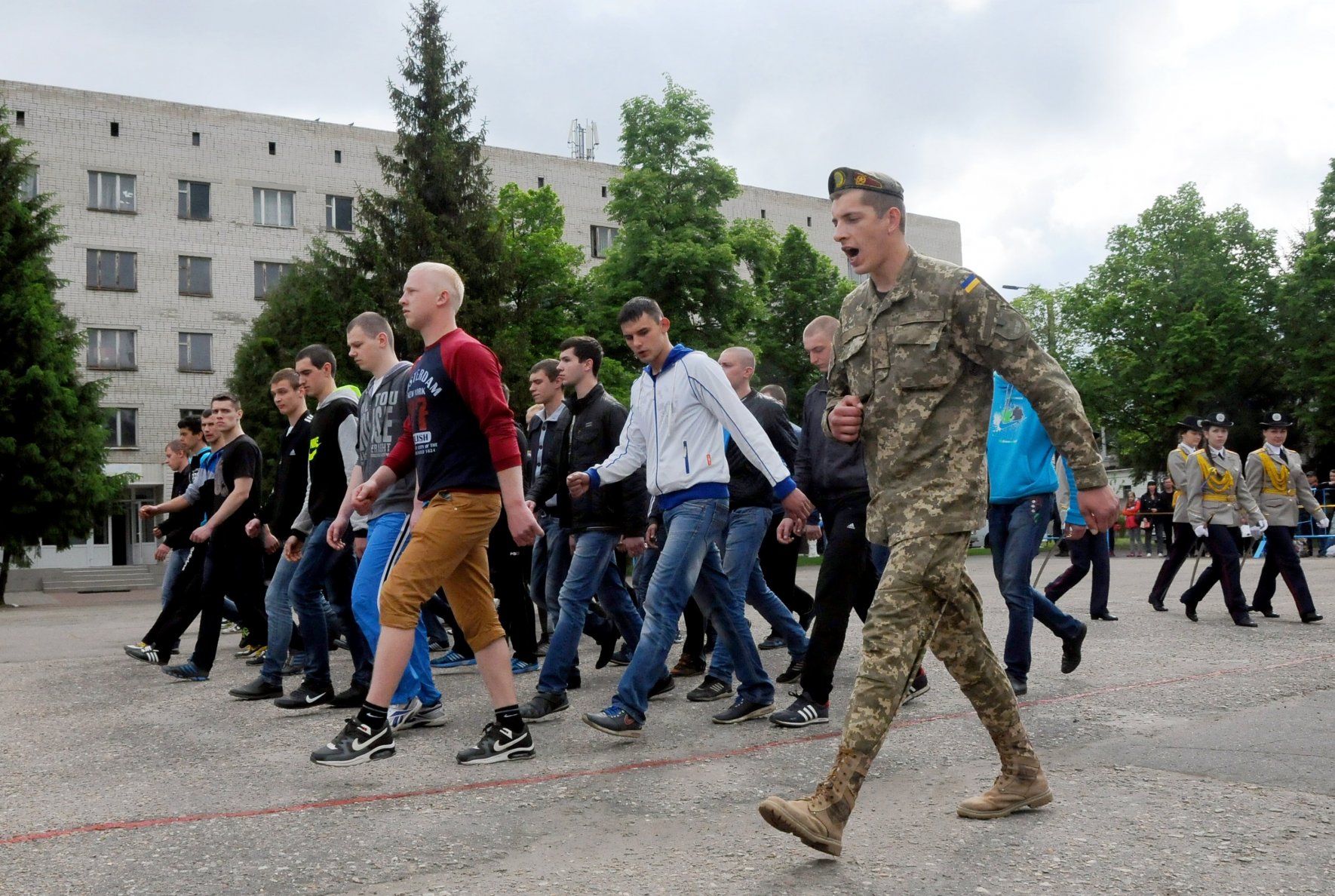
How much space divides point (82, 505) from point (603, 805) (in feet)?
88.2

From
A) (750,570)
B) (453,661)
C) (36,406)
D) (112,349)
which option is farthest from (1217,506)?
Answer: (112,349)

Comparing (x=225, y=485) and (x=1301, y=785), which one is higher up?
(x=225, y=485)

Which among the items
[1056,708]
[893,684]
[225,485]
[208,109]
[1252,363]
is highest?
[208,109]

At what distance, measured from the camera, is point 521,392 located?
3656 centimetres

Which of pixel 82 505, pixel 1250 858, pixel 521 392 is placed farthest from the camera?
pixel 521 392

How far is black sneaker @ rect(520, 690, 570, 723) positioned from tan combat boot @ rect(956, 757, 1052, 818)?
107 inches

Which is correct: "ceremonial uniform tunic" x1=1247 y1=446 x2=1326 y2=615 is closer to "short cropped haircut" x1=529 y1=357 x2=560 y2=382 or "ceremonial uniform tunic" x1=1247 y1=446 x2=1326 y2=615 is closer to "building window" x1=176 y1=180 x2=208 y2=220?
"short cropped haircut" x1=529 y1=357 x2=560 y2=382

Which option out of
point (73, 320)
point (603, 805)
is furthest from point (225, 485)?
point (73, 320)

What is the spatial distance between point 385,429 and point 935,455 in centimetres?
332

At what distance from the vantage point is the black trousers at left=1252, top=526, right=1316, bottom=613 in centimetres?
1127

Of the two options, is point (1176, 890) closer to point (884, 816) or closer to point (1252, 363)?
point (884, 816)

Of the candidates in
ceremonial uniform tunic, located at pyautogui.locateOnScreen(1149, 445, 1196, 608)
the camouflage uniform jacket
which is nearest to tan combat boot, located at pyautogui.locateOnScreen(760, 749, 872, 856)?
the camouflage uniform jacket

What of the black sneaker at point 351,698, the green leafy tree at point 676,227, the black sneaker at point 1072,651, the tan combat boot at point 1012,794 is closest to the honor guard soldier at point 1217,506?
the black sneaker at point 1072,651

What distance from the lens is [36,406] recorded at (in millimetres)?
27438
